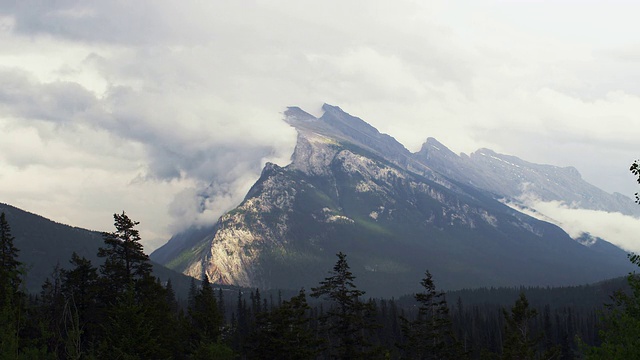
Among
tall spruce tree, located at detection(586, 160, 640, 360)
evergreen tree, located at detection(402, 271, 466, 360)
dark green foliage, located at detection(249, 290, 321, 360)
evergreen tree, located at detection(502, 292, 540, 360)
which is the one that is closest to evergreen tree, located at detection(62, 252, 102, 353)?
dark green foliage, located at detection(249, 290, 321, 360)

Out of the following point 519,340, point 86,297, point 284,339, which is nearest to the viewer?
point 284,339

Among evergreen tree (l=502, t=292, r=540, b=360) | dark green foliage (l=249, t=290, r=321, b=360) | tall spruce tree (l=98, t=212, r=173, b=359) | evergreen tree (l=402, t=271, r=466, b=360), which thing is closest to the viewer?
tall spruce tree (l=98, t=212, r=173, b=359)

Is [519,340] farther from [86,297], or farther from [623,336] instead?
[86,297]

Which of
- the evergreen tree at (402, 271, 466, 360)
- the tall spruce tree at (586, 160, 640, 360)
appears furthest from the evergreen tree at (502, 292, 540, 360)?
the tall spruce tree at (586, 160, 640, 360)

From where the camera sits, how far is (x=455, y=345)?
7288 cm

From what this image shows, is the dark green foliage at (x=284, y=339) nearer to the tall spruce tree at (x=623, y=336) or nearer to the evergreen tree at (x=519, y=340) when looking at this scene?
the evergreen tree at (x=519, y=340)

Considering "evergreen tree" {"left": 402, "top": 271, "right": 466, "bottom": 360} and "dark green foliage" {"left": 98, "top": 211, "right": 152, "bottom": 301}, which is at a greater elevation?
"dark green foliage" {"left": 98, "top": 211, "right": 152, "bottom": 301}

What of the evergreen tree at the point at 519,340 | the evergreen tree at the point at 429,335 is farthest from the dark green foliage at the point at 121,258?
the evergreen tree at the point at 519,340

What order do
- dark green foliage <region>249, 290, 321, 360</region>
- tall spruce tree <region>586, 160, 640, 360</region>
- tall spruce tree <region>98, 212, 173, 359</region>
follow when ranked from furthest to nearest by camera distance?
dark green foliage <region>249, 290, 321, 360</region>, tall spruce tree <region>98, 212, 173, 359</region>, tall spruce tree <region>586, 160, 640, 360</region>

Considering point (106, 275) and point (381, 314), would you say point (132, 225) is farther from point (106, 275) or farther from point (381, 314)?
point (381, 314)

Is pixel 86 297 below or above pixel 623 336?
above

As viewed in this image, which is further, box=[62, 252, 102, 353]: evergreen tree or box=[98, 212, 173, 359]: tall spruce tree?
box=[62, 252, 102, 353]: evergreen tree

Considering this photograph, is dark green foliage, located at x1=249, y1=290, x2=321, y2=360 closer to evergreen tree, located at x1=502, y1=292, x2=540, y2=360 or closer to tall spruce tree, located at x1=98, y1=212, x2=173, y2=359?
tall spruce tree, located at x1=98, y1=212, x2=173, y2=359

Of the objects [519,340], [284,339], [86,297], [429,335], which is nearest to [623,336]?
[284,339]
